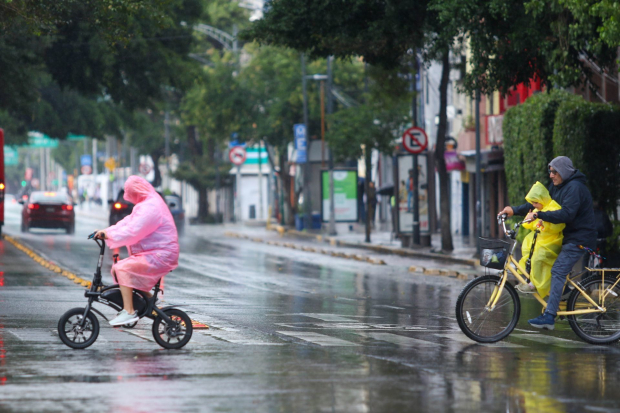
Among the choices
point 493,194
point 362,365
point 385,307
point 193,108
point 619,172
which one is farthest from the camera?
point 193,108

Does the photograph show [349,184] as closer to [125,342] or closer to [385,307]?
[385,307]

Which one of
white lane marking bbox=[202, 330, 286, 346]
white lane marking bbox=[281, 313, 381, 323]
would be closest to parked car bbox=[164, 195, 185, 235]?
white lane marking bbox=[281, 313, 381, 323]

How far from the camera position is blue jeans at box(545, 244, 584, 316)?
11234 millimetres

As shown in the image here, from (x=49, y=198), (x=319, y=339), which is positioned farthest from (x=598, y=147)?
(x=49, y=198)

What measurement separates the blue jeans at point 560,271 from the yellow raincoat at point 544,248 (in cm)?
14

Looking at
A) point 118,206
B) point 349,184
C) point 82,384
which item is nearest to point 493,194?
point 349,184

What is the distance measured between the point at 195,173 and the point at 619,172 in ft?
143

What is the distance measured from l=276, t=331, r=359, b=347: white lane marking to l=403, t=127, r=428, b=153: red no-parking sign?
20.8 metres

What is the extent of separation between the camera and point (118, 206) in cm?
3603

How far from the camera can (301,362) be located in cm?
973

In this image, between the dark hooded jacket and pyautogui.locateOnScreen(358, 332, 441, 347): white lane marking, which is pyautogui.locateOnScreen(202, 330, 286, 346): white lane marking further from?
the dark hooded jacket

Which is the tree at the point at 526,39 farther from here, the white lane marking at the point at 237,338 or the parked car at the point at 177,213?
the parked car at the point at 177,213

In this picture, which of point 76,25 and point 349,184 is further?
point 349,184

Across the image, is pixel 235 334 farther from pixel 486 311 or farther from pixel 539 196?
pixel 539 196
